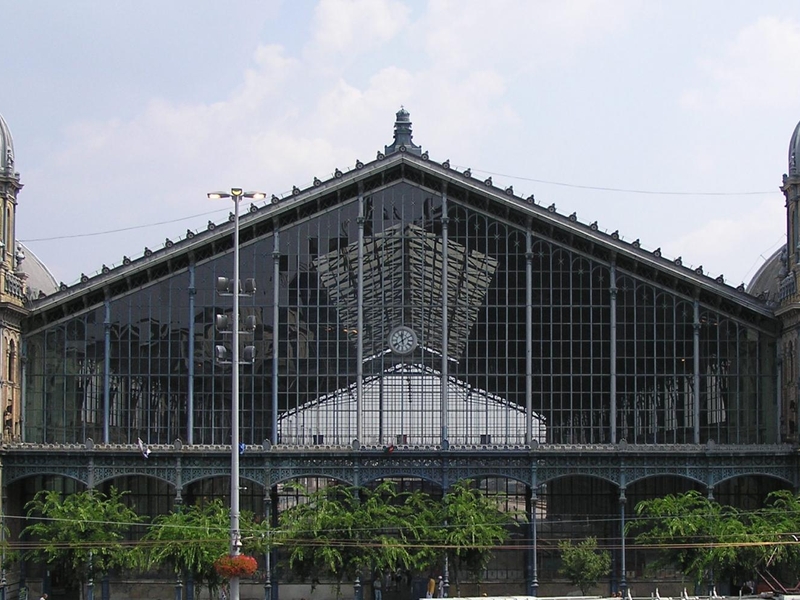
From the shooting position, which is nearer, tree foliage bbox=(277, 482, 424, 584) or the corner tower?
tree foliage bbox=(277, 482, 424, 584)

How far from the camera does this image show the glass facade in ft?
243

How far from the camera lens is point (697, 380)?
74.0m

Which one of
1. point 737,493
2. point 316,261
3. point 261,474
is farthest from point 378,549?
point 737,493

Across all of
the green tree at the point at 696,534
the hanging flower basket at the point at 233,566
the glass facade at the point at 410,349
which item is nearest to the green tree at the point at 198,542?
the glass facade at the point at 410,349

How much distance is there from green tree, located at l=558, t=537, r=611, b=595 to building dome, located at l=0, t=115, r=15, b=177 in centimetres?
3492

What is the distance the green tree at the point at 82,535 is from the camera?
219ft

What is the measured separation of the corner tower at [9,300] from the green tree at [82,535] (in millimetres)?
5012

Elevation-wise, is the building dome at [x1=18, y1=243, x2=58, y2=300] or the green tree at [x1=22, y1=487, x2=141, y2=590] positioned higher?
the building dome at [x1=18, y1=243, x2=58, y2=300]

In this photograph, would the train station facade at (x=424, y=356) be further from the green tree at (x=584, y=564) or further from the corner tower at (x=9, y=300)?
the green tree at (x=584, y=564)

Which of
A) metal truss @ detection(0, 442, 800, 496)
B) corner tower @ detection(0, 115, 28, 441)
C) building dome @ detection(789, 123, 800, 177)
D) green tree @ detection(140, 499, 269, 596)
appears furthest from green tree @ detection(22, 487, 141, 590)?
building dome @ detection(789, 123, 800, 177)

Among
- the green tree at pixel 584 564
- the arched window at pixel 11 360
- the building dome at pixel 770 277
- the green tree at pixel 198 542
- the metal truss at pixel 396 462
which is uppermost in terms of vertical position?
the building dome at pixel 770 277

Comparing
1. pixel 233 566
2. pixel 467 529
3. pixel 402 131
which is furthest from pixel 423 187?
pixel 233 566

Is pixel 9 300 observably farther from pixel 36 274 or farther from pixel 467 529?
pixel 467 529

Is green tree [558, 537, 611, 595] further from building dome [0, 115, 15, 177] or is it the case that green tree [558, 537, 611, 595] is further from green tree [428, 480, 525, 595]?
building dome [0, 115, 15, 177]
